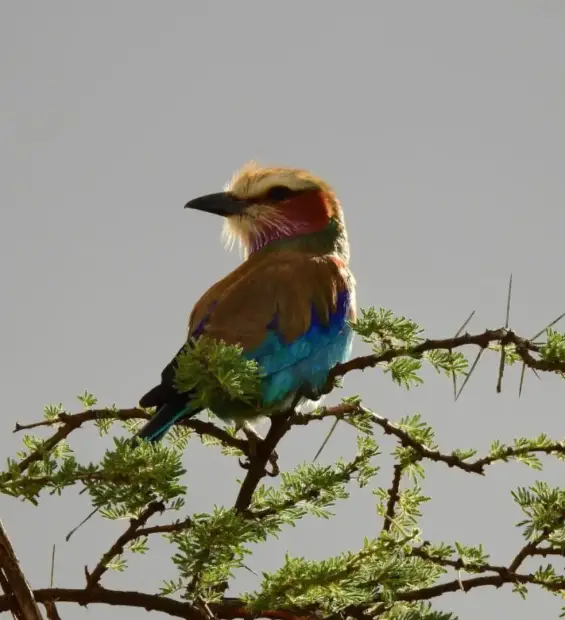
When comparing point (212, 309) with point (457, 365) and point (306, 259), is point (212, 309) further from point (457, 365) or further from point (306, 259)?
point (457, 365)

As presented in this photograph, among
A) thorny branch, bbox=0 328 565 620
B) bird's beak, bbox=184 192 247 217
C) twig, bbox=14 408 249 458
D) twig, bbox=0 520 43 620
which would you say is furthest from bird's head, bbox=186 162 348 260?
twig, bbox=0 520 43 620

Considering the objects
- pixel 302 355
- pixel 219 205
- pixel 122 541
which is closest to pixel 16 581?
pixel 122 541

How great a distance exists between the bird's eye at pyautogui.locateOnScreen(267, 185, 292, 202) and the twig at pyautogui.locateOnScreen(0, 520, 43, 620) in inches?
54.9

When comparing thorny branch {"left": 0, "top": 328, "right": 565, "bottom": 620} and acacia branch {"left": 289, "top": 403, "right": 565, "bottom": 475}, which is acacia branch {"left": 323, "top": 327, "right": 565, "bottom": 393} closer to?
thorny branch {"left": 0, "top": 328, "right": 565, "bottom": 620}

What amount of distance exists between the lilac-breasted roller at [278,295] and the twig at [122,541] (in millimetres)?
219

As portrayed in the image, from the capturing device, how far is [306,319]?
2.01 metres

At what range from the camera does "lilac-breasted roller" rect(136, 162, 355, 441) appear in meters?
1.91

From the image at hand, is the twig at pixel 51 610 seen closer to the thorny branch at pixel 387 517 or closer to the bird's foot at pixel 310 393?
the thorny branch at pixel 387 517

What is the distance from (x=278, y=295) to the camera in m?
2.03

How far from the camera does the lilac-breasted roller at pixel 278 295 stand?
1905 millimetres

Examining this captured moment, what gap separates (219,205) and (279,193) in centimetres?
15

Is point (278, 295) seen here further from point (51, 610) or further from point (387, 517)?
point (51, 610)

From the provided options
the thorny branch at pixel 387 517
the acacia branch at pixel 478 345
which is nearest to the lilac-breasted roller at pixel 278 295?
the thorny branch at pixel 387 517

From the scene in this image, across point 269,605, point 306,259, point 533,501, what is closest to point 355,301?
point 306,259
